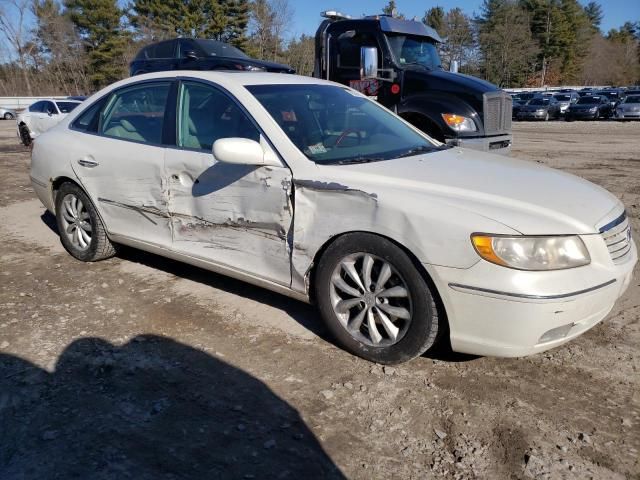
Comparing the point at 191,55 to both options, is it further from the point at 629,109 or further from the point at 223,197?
the point at 629,109

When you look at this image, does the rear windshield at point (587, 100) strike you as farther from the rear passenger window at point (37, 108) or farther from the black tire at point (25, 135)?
the black tire at point (25, 135)

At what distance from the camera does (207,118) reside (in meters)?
3.91

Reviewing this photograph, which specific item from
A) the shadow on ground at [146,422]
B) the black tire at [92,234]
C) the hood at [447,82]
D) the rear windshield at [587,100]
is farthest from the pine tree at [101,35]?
the shadow on ground at [146,422]

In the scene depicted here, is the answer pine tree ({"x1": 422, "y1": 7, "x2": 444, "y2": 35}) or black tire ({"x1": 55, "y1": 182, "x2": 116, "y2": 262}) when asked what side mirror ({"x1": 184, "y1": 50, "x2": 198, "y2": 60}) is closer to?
black tire ({"x1": 55, "y1": 182, "x2": 116, "y2": 262})

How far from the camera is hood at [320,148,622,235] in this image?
2.78m

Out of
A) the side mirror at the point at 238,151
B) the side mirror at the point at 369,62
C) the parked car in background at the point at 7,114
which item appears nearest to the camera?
the side mirror at the point at 238,151

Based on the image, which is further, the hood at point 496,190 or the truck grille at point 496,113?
the truck grille at point 496,113

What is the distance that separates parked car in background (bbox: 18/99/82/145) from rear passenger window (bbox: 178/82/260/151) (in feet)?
47.1

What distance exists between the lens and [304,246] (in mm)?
3318

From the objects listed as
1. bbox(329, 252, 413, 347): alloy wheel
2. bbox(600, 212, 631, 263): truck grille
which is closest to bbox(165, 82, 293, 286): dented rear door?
bbox(329, 252, 413, 347): alloy wheel

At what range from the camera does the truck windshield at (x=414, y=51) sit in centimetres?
824

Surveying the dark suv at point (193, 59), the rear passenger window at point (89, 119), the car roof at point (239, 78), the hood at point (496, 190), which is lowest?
the hood at point (496, 190)

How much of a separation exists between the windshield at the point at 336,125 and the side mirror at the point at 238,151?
28 centimetres

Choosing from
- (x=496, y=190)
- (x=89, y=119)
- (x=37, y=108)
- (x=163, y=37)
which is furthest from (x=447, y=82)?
(x=163, y=37)
